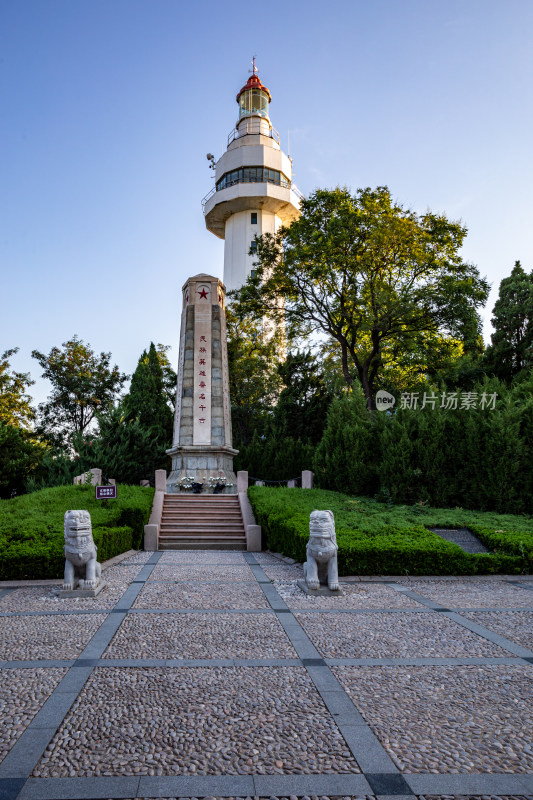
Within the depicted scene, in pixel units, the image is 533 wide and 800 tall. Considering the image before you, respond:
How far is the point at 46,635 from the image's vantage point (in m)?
5.21

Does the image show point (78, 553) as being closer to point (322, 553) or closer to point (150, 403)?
point (322, 553)

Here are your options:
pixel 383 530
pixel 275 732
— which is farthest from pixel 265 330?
pixel 275 732

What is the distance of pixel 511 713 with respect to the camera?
11.5 ft

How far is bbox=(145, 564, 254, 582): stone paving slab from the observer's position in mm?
8375

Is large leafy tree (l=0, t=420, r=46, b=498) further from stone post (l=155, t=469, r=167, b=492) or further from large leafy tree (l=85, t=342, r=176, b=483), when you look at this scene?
stone post (l=155, t=469, r=167, b=492)

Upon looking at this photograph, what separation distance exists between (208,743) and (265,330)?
27.1 m

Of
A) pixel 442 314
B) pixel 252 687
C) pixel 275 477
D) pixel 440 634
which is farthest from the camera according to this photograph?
pixel 275 477

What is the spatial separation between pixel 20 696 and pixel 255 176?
37355 millimetres

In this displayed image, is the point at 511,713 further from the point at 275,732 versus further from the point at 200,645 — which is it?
the point at 200,645

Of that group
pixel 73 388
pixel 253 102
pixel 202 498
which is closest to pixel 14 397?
pixel 73 388

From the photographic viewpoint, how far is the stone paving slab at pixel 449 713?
2.92 metres

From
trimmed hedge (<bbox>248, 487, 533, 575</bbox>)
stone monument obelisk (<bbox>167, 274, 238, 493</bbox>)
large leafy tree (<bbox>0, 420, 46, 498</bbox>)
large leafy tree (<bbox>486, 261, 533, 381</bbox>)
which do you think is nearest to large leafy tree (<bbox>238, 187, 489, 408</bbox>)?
large leafy tree (<bbox>486, 261, 533, 381</bbox>)

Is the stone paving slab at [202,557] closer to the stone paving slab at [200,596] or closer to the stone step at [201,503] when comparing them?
the stone paving slab at [200,596]

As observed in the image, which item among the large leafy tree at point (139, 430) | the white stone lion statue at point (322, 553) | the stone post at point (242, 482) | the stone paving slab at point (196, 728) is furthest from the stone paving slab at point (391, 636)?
the large leafy tree at point (139, 430)
